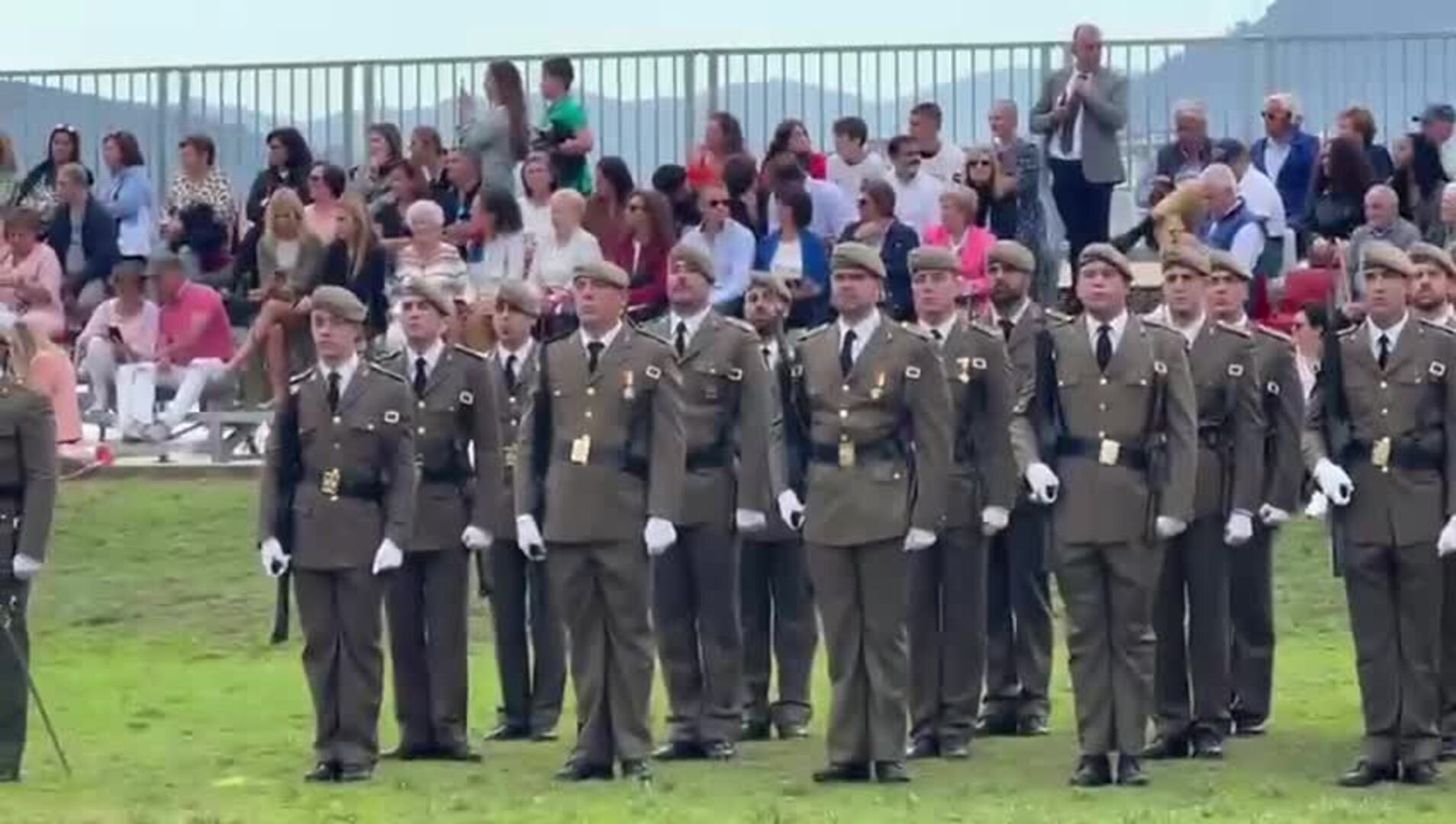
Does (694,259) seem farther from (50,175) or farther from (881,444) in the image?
(50,175)

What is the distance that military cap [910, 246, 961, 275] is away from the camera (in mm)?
16516

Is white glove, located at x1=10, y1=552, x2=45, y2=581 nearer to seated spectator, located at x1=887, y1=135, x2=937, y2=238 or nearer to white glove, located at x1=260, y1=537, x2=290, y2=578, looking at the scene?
white glove, located at x1=260, y1=537, x2=290, y2=578

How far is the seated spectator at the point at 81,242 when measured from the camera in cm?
2603

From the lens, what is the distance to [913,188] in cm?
2414

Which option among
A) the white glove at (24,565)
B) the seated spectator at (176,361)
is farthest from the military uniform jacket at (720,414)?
the seated spectator at (176,361)

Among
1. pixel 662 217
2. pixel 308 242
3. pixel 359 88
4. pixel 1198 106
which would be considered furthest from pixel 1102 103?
pixel 359 88

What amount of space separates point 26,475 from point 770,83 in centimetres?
1329

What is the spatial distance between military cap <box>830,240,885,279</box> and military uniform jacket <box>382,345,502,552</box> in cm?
171

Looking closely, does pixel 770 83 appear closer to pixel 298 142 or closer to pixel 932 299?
pixel 298 142

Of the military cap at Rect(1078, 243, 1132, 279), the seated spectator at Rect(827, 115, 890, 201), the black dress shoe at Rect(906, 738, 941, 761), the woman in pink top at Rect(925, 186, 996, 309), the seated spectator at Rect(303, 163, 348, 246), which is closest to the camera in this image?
the military cap at Rect(1078, 243, 1132, 279)

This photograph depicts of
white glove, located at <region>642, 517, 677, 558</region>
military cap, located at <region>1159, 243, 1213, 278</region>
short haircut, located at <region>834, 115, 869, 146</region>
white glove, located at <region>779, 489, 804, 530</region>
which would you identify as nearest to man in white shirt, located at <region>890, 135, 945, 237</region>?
short haircut, located at <region>834, 115, 869, 146</region>

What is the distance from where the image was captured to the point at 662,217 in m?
22.5

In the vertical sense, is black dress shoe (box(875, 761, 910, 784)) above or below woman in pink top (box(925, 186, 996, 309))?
below

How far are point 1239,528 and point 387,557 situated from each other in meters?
3.36
